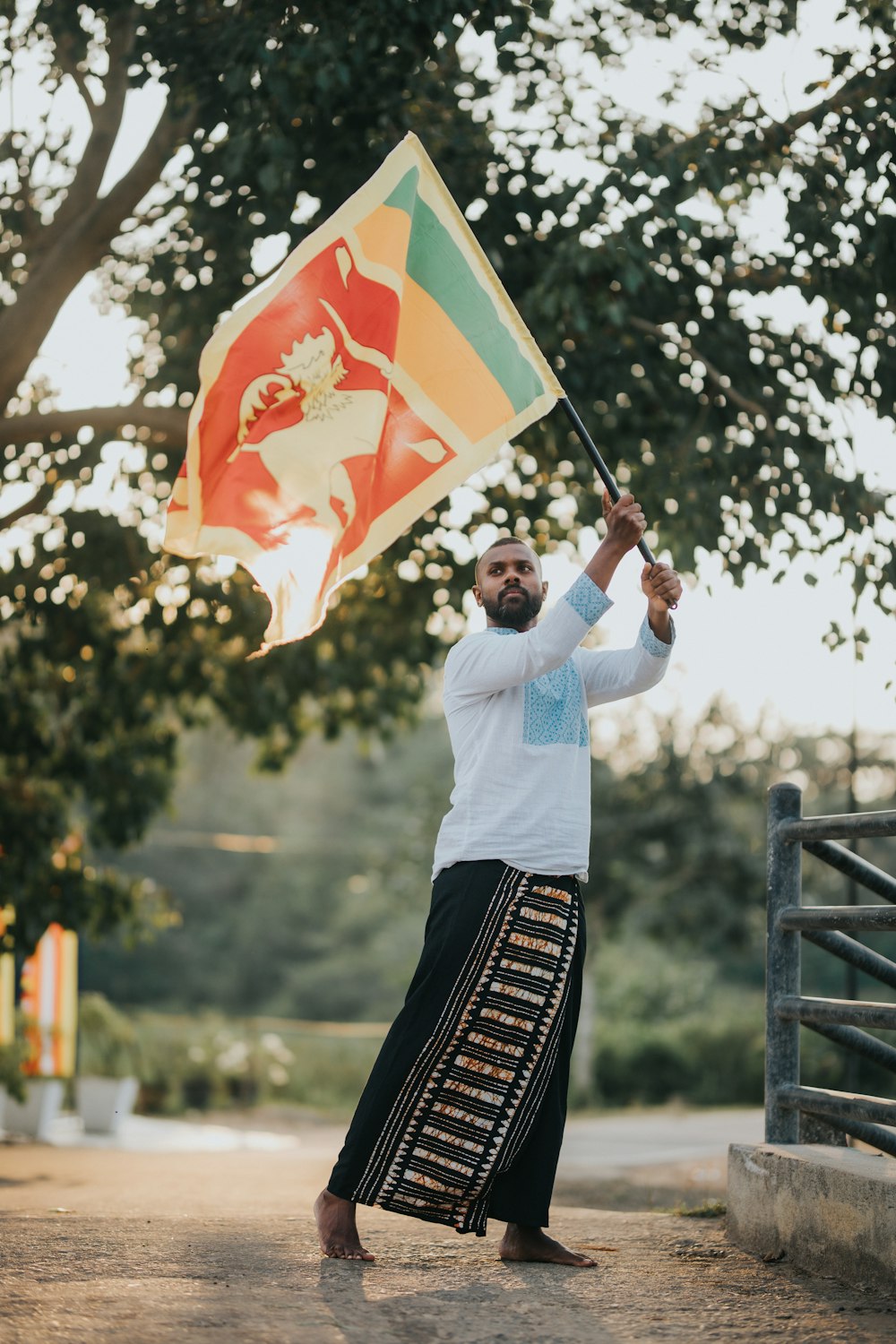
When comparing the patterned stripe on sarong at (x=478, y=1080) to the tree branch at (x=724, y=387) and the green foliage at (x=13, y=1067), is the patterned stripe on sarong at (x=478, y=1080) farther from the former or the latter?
the green foliage at (x=13, y=1067)

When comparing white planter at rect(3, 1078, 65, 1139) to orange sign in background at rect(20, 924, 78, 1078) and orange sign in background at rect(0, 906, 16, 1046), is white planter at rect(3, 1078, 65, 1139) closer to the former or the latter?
orange sign in background at rect(0, 906, 16, 1046)

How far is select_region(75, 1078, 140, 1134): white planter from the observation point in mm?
15641

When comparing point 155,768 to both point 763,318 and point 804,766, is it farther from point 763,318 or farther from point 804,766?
point 804,766

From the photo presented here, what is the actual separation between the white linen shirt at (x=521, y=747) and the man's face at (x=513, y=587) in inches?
2.3

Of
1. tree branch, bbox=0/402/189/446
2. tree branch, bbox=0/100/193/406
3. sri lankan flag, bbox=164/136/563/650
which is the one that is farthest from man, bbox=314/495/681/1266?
tree branch, bbox=0/100/193/406

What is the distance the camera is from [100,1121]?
51.5 ft

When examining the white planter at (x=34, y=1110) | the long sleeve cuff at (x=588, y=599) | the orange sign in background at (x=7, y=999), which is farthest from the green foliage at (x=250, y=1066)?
the long sleeve cuff at (x=588, y=599)

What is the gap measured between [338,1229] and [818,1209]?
1.35 meters

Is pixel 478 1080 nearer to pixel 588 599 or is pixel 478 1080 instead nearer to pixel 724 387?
pixel 588 599

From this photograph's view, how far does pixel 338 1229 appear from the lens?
14.7 ft

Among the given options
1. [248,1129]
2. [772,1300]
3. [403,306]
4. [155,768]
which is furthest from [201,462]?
[248,1129]

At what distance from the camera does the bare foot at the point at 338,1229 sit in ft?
14.6

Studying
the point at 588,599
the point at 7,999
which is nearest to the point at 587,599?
the point at 588,599

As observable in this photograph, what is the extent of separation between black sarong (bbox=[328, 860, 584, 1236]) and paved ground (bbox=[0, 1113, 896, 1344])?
197 millimetres
